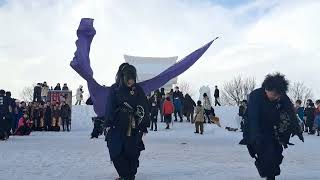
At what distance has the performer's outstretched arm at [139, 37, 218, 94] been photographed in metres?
17.2

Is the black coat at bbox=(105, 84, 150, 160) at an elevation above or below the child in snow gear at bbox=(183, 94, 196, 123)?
below

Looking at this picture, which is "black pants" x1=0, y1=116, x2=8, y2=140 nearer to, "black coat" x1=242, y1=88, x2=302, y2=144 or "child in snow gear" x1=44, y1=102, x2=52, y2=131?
"child in snow gear" x1=44, y1=102, x2=52, y2=131

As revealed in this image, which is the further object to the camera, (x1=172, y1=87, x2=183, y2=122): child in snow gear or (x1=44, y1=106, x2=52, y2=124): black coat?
(x1=172, y1=87, x2=183, y2=122): child in snow gear

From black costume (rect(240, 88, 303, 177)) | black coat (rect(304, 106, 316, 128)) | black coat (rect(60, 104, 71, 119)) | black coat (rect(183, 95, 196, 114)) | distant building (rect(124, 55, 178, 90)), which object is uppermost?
distant building (rect(124, 55, 178, 90))

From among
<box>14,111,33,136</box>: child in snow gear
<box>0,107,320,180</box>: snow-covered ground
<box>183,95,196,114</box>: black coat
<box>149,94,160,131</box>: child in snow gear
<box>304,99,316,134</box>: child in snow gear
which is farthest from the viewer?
<box>183,95,196,114</box>: black coat

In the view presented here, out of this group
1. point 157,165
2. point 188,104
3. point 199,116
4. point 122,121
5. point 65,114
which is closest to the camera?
point 122,121

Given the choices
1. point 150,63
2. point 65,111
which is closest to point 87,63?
point 65,111

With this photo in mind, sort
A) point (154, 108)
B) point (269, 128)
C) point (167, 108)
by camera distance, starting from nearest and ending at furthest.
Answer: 1. point (269, 128)
2. point (154, 108)
3. point (167, 108)

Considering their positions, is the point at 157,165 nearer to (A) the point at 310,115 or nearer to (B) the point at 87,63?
(B) the point at 87,63

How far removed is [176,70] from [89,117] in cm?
1551

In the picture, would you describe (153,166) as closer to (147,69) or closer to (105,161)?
(105,161)

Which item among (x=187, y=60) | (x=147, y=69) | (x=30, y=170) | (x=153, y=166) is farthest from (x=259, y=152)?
(x=147, y=69)

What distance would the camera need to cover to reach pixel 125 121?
811cm

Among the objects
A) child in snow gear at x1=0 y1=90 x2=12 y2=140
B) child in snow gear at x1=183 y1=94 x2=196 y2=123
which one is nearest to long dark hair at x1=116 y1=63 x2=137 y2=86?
child in snow gear at x1=0 y1=90 x2=12 y2=140
